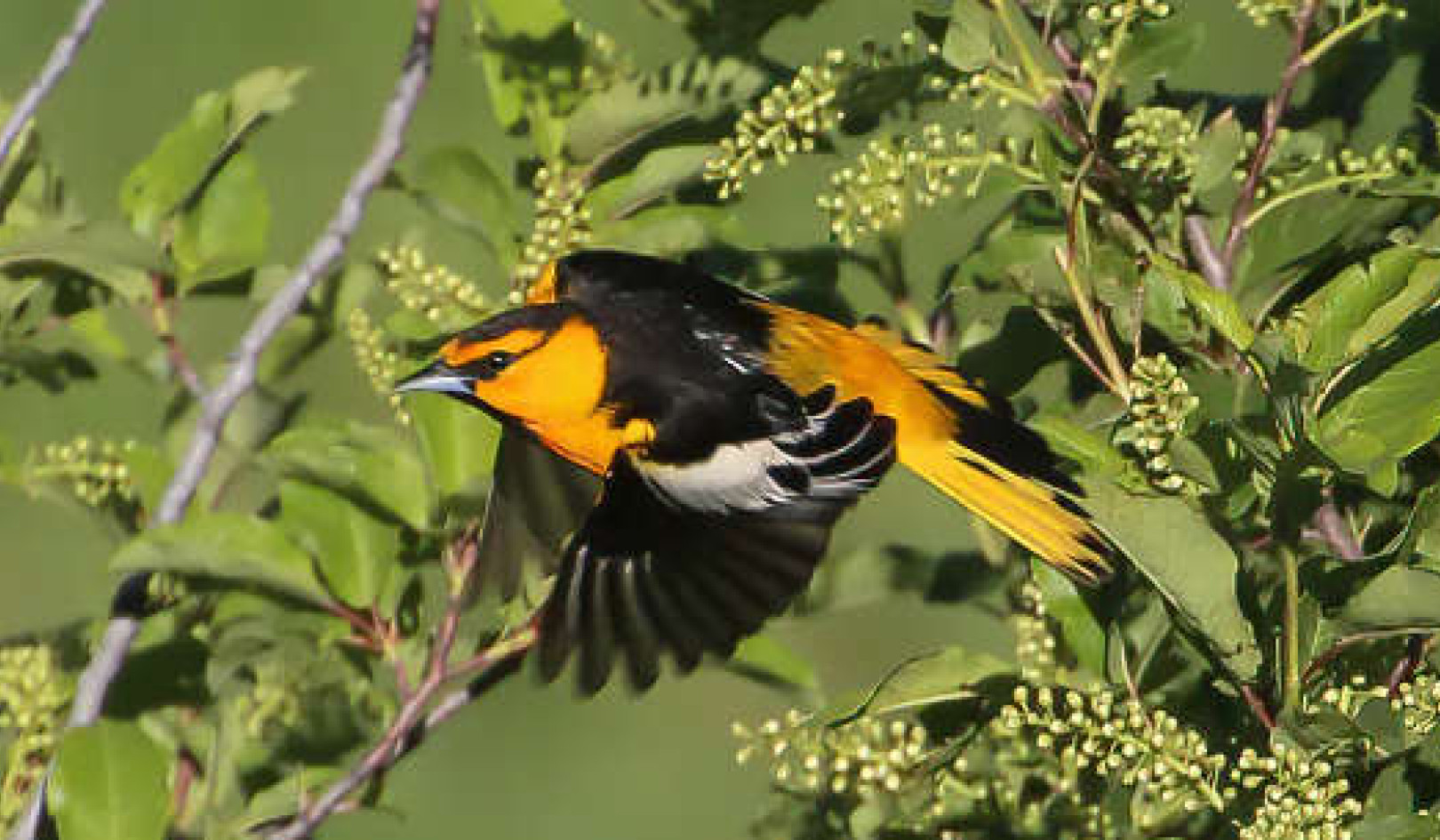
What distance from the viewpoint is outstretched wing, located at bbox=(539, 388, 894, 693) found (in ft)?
8.92

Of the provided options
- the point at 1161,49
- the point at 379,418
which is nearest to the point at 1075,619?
the point at 1161,49

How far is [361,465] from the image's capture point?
105 inches

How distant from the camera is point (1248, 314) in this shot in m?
2.50

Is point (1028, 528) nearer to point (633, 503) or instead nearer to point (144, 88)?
point (633, 503)

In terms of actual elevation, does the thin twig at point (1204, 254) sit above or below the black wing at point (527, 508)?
above

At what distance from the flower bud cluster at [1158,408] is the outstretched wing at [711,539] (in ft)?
1.95

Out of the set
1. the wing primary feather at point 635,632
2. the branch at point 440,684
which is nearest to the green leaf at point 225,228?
the branch at point 440,684

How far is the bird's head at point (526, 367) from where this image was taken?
2625 millimetres

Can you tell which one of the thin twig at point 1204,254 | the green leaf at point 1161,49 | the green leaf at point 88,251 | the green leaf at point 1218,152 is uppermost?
the green leaf at point 1161,49

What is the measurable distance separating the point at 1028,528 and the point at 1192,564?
0.45 meters

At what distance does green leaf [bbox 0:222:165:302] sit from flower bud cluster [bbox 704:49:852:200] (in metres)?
0.71

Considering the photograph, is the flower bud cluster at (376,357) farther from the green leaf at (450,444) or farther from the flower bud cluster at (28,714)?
the flower bud cluster at (28,714)

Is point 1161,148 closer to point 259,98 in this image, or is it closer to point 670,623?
point 670,623

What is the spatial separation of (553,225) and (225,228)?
0.56 metres
